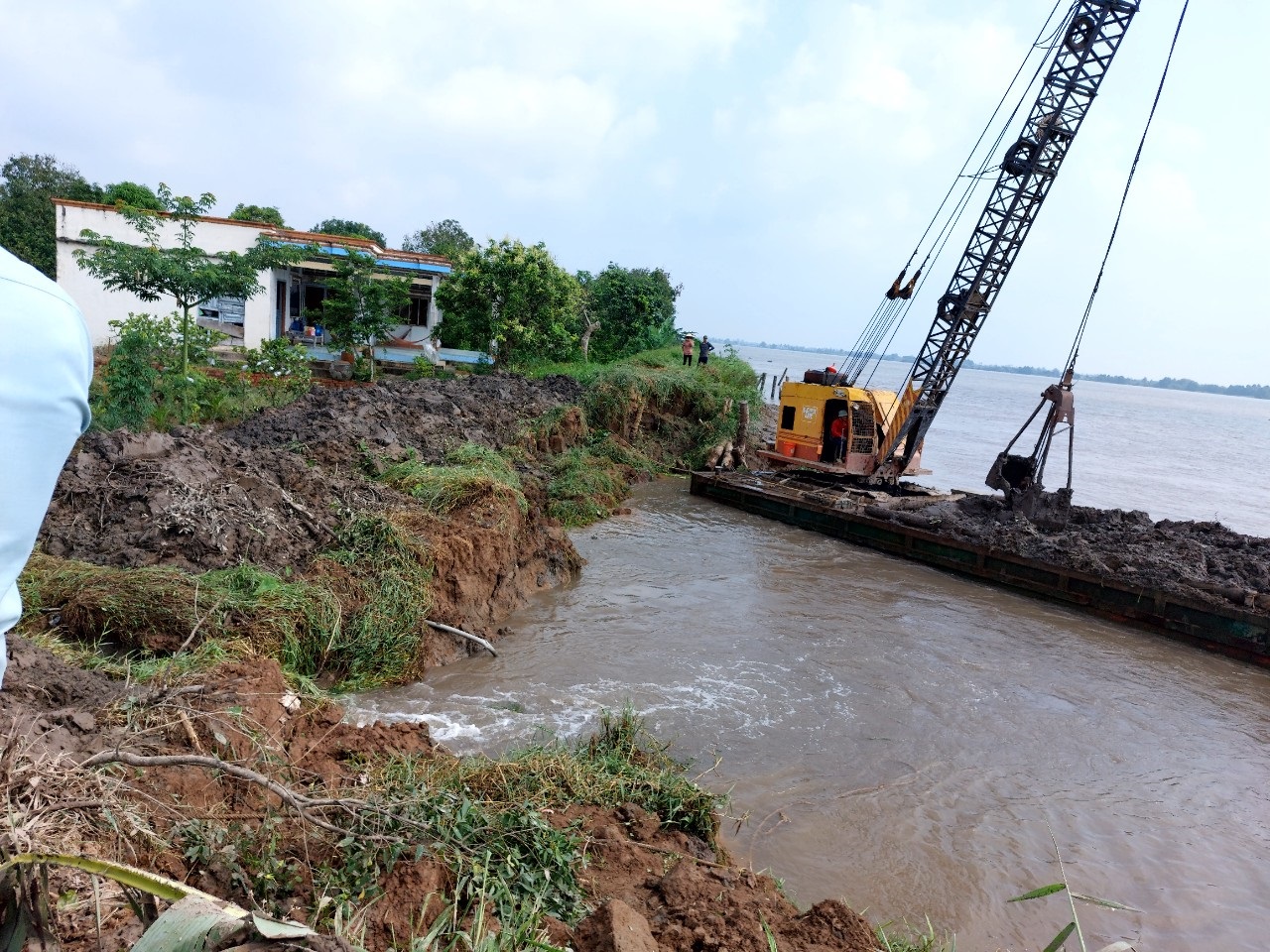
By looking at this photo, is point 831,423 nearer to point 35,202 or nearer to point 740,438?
point 740,438

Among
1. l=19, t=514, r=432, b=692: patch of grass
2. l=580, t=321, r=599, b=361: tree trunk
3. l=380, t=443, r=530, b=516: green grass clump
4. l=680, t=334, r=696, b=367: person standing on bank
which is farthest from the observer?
l=580, t=321, r=599, b=361: tree trunk

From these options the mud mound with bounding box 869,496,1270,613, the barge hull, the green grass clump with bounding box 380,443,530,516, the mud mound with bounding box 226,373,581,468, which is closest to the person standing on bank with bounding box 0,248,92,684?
the green grass clump with bounding box 380,443,530,516

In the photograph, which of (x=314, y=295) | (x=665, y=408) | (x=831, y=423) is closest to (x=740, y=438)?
→ (x=665, y=408)

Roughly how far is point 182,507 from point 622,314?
95.2 ft

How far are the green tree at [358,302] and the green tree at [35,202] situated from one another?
435 inches

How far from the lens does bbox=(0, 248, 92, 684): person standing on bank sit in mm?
953

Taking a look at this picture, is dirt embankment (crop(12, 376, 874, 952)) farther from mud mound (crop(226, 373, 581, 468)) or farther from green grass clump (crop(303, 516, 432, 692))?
mud mound (crop(226, 373, 581, 468))

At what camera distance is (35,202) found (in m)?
30.0

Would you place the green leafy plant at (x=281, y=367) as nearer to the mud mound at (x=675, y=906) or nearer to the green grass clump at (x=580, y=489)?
the green grass clump at (x=580, y=489)

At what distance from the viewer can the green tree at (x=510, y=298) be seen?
24656 millimetres

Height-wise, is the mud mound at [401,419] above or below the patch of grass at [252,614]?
above

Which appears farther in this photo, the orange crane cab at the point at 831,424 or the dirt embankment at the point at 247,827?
the orange crane cab at the point at 831,424

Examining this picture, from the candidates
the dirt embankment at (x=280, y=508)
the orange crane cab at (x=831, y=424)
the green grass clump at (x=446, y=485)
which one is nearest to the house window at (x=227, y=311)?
the dirt embankment at (x=280, y=508)

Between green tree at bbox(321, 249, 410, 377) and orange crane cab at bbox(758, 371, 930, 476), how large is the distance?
1165 centimetres
